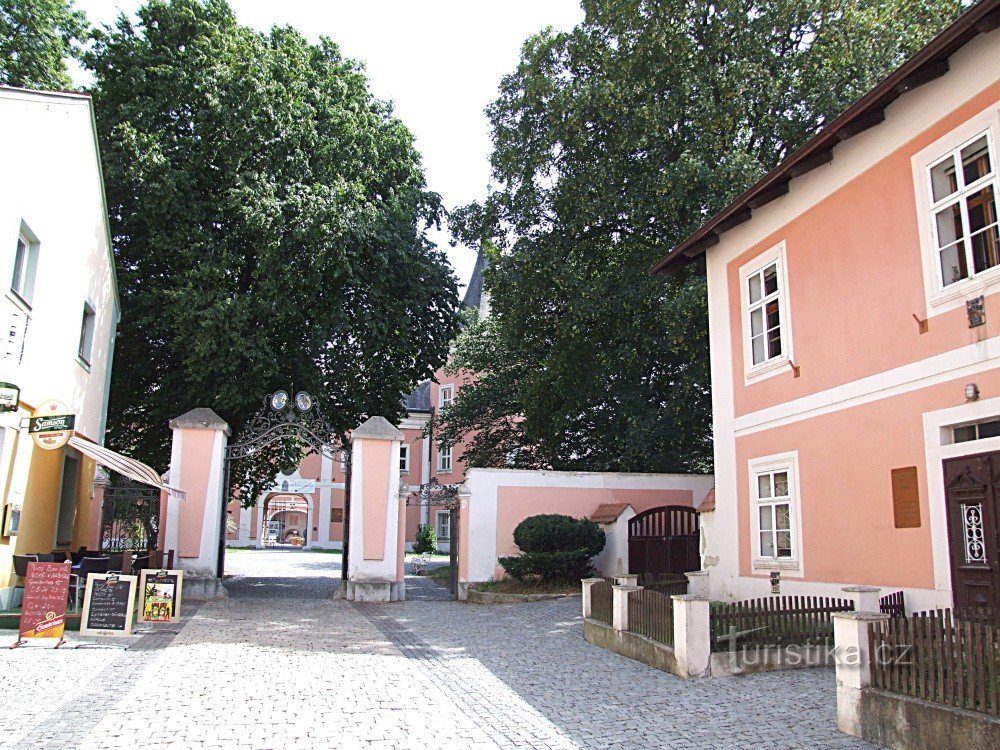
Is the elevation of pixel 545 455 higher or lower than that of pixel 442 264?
lower

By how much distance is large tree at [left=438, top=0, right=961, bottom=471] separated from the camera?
18.5m

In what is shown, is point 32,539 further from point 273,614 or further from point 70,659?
point 70,659

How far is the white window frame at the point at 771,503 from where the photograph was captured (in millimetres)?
12031

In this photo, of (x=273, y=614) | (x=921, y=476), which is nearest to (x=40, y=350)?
(x=273, y=614)

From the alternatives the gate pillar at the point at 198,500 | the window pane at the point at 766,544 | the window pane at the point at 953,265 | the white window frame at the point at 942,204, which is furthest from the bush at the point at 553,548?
the window pane at the point at 953,265

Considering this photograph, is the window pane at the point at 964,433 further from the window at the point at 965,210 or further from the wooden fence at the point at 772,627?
the wooden fence at the point at 772,627

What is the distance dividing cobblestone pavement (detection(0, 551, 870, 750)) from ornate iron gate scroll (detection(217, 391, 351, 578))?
6249mm

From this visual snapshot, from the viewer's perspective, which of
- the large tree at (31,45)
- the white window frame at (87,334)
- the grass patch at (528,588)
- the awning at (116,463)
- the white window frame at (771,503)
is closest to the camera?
the white window frame at (771,503)

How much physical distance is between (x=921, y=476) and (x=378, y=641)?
23.5 feet

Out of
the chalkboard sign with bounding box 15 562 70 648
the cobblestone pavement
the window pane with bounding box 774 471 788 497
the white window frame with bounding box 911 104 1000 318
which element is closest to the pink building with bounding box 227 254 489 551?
the window pane with bounding box 774 471 788 497

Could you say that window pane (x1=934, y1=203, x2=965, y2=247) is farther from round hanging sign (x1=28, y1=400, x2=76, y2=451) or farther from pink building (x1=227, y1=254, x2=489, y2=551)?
pink building (x1=227, y1=254, x2=489, y2=551)

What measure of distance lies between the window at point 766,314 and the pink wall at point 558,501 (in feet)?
22.7

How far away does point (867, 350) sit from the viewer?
10805 millimetres

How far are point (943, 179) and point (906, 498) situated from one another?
3.67m
